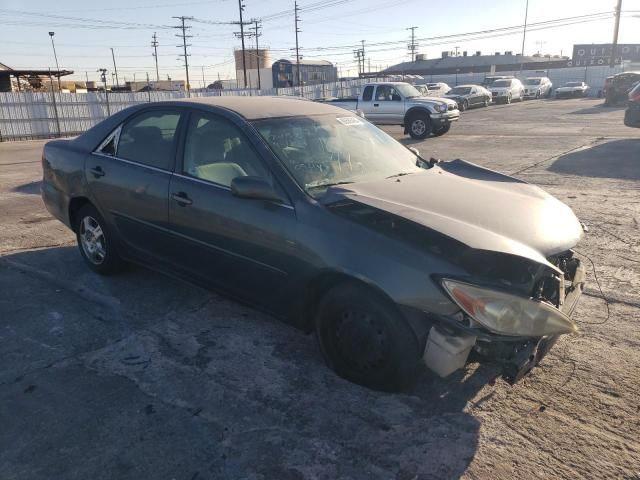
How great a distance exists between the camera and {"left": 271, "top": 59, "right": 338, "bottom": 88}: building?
68750mm

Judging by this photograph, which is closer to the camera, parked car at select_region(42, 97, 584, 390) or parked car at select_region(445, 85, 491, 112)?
parked car at select_region(42, 97, 584, 390)

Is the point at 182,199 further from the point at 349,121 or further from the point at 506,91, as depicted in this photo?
the point at 506,91

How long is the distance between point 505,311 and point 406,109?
1578 centimetres

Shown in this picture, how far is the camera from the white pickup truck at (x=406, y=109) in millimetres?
16906

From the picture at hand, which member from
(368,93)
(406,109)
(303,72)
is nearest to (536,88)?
(368,93)

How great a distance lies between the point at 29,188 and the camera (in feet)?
31.3

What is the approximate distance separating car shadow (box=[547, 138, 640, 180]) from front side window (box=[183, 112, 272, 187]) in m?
7.85

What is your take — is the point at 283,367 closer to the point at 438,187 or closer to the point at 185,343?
the point at 185,343

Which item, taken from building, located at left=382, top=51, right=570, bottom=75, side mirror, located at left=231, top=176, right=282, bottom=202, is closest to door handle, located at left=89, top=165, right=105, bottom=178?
side mirror, located at left=231, top=176, right=282, bottom=202

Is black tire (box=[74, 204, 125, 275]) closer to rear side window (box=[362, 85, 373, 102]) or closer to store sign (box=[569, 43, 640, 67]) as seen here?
rear side window (box=[362, 85, 373, 102])

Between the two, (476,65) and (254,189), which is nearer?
(254,189)

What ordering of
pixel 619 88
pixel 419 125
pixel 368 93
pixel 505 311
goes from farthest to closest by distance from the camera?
pixel 619 88, pixel 368 93, pixel 419 125, pixel 505 311

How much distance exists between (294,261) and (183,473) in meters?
1.26

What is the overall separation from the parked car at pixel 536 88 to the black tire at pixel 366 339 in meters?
44.1
